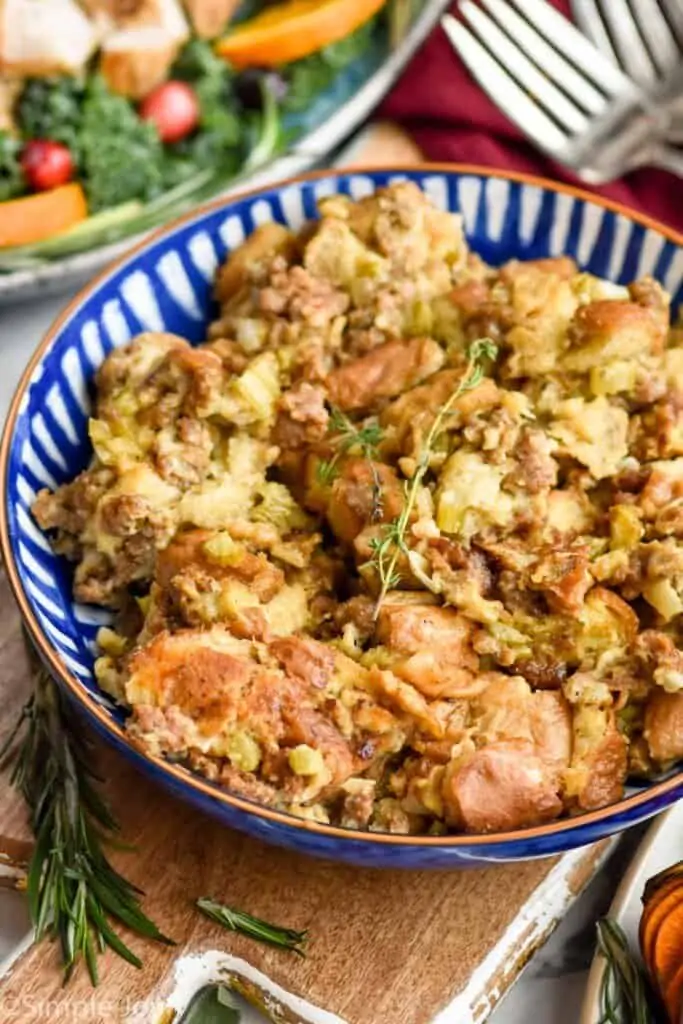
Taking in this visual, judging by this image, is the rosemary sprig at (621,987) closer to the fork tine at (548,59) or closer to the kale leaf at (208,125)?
the fork tine at (548,59)

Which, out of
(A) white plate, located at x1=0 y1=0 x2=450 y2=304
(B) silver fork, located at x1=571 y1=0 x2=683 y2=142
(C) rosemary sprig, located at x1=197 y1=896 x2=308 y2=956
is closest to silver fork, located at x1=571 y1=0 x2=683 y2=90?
(B) silver fork, located at x1=571 y1=0 x2=683 y2=142

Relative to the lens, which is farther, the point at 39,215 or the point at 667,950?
the point at 39,215

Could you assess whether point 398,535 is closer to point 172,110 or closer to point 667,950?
point 667,950

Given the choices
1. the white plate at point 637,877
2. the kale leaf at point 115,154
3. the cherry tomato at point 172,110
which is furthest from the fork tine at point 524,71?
the white plate at point 637,877

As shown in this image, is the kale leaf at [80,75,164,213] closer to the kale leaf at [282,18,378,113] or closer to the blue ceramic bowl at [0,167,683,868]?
the kale leaf at [282,18,378,113]

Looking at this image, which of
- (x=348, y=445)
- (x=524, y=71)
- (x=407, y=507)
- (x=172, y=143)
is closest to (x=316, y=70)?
(x=172, y=143)

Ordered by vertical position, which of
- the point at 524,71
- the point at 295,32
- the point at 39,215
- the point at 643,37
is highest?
the point at 643,37

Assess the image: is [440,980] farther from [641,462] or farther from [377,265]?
[377,265]
